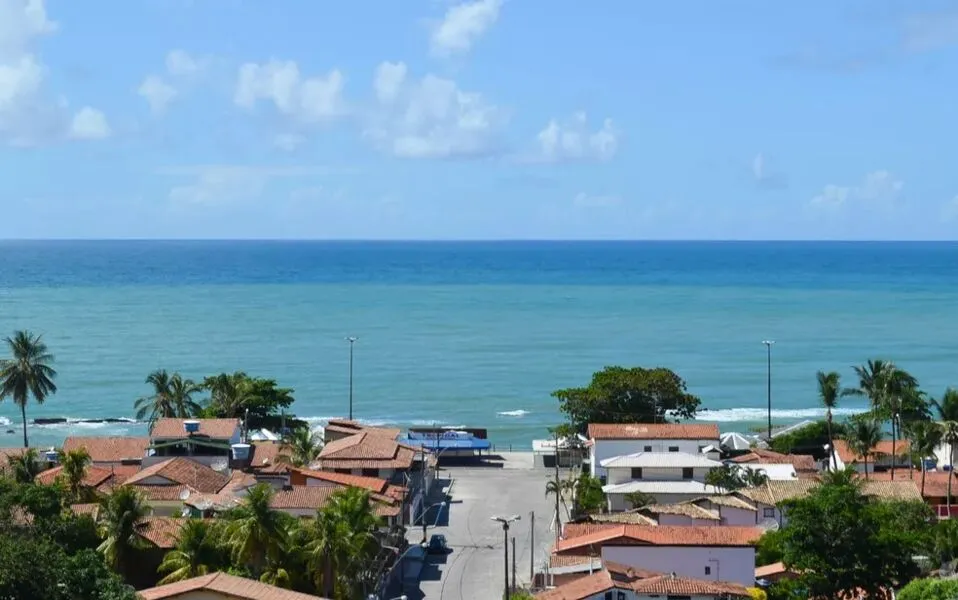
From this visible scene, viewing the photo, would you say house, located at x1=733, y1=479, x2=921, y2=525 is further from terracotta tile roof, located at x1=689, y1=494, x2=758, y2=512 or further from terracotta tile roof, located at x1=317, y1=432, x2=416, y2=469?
terracotta tile roof, located at x1=317, y1=432, x2=416, y2=469

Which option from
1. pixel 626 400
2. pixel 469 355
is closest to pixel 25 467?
pixel 626 400

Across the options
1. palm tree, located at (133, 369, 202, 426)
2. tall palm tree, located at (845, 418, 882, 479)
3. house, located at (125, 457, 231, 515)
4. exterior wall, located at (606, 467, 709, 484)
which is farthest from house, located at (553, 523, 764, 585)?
palm tree, located at (133, 369, 202, 426)

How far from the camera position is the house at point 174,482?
56875mm

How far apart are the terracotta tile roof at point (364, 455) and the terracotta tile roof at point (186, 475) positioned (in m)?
5.29

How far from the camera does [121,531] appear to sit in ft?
152

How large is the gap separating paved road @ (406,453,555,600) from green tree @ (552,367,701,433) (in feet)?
14.8

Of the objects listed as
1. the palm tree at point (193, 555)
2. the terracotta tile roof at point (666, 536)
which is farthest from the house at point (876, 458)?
the palm tree at point (193, 555)

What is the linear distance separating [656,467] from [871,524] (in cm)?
2453

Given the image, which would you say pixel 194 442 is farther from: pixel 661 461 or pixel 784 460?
pixel 784 460

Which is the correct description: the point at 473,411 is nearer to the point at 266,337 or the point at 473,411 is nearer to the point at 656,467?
the point at 656,467

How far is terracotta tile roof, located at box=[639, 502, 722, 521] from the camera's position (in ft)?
179

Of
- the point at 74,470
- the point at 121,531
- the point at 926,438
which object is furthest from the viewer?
the point at 926,438

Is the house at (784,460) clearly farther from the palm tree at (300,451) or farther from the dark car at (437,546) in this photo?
the palm tree at (300,451)

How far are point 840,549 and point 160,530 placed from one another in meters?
23.2
